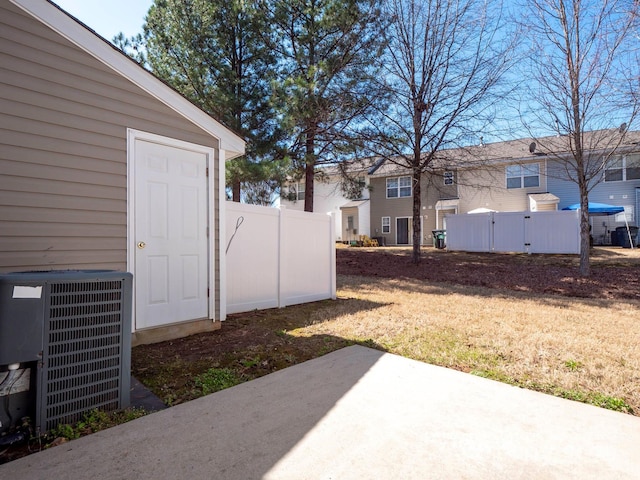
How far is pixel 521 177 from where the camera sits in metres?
19.2

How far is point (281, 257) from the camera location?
19.4 ft

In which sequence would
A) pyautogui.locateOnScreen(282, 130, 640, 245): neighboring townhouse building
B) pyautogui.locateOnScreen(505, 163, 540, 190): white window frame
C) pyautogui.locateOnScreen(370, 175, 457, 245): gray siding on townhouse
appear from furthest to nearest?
pyautogui.locateOnScreen(370, 175, 457, 245): gray siding on townhouse, pyautogui.locateOnScreen(505, 163, 540, 190): white window frame, pyautogui.locateOnScreen(282, 130, 640, 245): neighboring townhouse building

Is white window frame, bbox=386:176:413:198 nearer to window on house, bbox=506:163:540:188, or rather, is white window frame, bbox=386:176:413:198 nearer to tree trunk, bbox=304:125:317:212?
window on house, bbox=506:163:540:188

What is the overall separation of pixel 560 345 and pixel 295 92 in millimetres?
8360

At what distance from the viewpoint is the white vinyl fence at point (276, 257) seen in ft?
17.6

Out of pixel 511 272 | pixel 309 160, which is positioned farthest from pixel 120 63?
pixel 511 272

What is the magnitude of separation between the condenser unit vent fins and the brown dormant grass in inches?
89.6

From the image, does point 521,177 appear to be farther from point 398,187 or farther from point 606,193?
point 398,187

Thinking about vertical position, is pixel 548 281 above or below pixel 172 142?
below

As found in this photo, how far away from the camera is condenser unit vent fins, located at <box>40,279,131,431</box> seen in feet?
7.43

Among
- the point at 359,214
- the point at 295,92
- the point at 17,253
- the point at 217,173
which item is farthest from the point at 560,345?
the point at 359,214

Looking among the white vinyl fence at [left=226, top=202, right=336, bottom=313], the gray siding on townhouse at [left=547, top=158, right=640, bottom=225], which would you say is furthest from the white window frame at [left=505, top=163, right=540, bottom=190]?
the white vinyl fence at [left=226, top=202, right=336, bottom=313]

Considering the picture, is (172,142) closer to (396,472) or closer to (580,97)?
(396,472)

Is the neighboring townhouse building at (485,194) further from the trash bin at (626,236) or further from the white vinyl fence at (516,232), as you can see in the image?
the white vinyl fence at (516,232)
